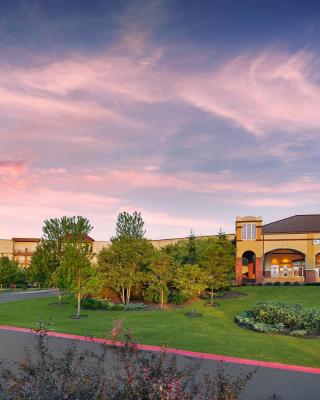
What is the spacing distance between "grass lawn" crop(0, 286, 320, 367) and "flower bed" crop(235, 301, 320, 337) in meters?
0.70

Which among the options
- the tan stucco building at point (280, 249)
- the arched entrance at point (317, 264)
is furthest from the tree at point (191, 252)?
the arched entrance at point (317, 264)

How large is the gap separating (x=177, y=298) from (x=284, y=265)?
23.9m

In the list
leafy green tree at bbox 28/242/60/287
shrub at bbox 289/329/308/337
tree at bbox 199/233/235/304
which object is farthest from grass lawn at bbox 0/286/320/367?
leafy green tree at bbox 28/242/60/287

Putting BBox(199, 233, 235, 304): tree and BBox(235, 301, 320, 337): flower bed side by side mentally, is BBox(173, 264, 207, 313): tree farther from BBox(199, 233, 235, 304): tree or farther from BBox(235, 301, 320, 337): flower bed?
BBox(235, 301, 320, 337): flower bed

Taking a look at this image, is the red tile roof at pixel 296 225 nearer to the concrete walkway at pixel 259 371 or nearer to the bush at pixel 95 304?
the bush at pixel 95 304

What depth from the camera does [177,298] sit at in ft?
105

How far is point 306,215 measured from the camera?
5409cm

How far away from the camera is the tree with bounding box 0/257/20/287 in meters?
56.7

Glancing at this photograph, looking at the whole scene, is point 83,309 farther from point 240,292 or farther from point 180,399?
point 180,399

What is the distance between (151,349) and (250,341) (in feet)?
15.2

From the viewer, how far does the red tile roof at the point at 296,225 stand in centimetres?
4800

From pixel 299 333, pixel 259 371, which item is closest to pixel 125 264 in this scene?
pixel 299 333

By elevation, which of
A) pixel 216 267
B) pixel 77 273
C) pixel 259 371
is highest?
pixel 216 267

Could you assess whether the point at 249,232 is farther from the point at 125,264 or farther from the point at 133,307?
the point at 133,307
